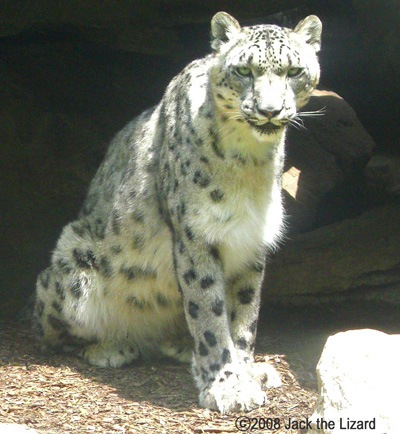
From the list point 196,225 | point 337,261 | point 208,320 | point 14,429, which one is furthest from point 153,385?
point 337,261

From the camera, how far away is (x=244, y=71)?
5.34 m

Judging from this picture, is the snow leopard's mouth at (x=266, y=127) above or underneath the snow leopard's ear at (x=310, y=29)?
underneath

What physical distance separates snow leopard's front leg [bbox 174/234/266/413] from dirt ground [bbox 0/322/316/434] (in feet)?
0.73

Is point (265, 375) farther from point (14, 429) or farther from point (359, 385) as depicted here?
point (14, 429)

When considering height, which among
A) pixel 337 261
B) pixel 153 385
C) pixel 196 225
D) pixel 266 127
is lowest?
pixel 153 385

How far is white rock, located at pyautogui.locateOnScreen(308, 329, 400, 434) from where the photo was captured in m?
3.88

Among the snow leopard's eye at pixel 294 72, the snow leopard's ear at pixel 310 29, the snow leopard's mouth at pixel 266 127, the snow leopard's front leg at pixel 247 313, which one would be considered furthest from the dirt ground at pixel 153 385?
the snow leopard's ear at pixel 310 29

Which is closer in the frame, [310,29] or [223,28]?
[223,28]

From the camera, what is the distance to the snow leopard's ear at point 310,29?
5.71m

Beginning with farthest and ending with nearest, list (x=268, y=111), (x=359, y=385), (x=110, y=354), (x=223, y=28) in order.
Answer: (x=110, y=354), (x=223, y=28), (x=268, y=111), (x=359, y=385)

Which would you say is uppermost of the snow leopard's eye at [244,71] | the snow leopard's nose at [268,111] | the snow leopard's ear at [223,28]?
the snow leopard's ear at [223,28]

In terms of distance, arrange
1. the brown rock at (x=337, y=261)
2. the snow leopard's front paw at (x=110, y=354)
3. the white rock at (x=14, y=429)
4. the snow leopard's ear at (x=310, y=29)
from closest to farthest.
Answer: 1. the white rock at (x=14, y=429)
2. the snow leopard's ear at (x=310, y=29)
3. the snow leopard's front paw at (x=110, y=354)
4. the brown rock at (x=337, y=261)

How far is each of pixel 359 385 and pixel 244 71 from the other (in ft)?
7.98

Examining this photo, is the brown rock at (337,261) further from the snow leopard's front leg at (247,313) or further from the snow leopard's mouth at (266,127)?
the snow leopard's mouth at (266,127)
